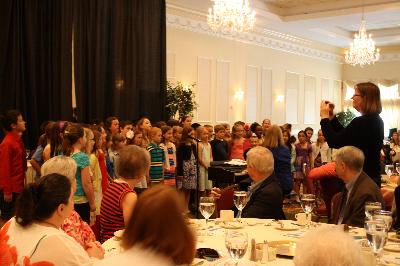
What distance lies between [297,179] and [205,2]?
15.5ft

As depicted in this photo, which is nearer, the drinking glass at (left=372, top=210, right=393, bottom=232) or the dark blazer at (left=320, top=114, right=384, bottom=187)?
the drinking glass at (left=372, top=210, right=393, bottom=232)

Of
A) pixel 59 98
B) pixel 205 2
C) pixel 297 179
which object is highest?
pixel 205 2

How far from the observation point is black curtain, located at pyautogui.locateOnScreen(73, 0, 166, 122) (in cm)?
1000

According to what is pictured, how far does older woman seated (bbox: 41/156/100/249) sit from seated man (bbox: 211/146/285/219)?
4.31 feet

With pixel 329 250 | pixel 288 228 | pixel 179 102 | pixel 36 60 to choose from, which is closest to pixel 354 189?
pixel 288 228

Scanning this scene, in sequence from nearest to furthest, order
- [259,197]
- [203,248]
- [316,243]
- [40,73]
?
[316,243], [203,248], [259,197], [40,73]

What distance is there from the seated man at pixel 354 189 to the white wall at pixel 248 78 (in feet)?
29.5

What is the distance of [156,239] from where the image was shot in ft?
5.22

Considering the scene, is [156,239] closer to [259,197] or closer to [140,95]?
[259,197]

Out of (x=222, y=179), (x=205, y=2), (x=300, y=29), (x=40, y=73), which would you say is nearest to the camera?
(x=222, y=179)

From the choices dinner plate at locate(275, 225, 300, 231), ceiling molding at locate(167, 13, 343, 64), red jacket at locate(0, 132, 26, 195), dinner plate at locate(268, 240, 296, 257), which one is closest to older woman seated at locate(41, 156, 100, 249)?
dinner plate at locate(268, 240, 296, 257)

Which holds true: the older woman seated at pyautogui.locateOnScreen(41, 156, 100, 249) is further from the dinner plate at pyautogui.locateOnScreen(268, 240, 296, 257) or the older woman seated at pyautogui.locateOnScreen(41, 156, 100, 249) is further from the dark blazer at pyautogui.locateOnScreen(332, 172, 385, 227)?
the dark blazer at pyautogui.locateOnScreen(332, 172, 385, 227)

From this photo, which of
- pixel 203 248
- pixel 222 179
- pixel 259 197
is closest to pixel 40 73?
pixel 222 179

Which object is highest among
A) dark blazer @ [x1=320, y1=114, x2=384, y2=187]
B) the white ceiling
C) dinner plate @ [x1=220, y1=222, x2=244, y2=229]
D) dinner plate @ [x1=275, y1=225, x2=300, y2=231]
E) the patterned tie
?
the white ceiling
